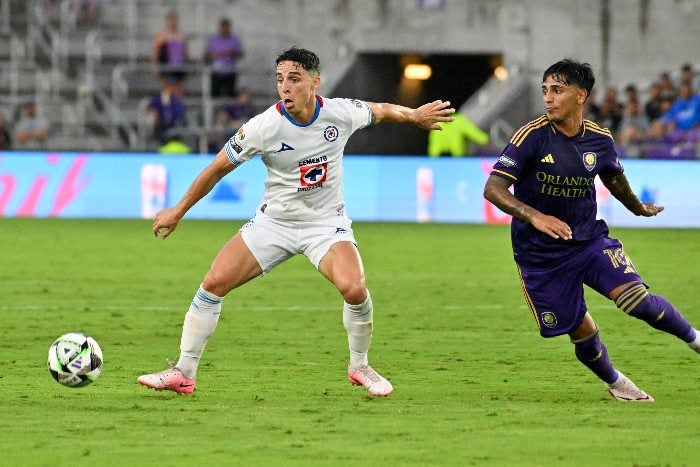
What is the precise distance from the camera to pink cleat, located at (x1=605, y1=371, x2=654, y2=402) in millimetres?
8148

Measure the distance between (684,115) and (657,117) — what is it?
0.81 meters

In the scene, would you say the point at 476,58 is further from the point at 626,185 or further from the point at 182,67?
the point at 626,185

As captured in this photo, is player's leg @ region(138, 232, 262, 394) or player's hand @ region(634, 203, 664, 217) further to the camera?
player's hand @ region(634, 203, 664, 217)

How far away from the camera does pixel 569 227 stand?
26.3ft

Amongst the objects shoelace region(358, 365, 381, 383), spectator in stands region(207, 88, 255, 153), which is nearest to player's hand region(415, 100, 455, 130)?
shoelace region(358, 365, 381, 383)

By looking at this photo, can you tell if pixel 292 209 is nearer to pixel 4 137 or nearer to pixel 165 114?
pixel 4 137

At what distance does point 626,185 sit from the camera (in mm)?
8391

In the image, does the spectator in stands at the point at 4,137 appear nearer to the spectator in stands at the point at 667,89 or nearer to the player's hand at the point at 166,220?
the spectator in stands at the point at 667,89

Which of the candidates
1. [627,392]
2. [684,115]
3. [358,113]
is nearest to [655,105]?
[684,115]

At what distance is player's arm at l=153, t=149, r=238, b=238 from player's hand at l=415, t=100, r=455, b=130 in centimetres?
119

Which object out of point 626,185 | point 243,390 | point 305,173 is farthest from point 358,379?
point 626,185

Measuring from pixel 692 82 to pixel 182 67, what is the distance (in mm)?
9796

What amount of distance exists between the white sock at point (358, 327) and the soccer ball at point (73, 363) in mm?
1436

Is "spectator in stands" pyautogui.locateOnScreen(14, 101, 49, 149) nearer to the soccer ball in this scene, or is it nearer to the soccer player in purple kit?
the soccer ball
